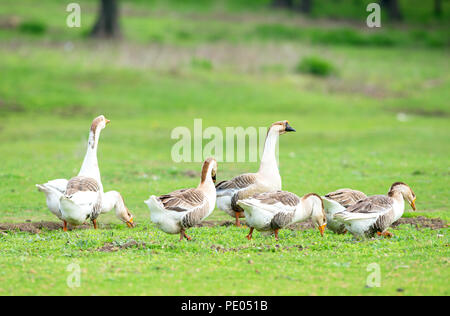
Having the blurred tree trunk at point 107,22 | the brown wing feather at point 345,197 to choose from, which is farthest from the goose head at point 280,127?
the blurred tree trunk at point 107,22

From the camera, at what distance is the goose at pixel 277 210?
1116cm

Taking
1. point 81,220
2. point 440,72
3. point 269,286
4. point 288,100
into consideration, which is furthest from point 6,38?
point 269,286

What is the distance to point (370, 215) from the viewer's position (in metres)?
11.2

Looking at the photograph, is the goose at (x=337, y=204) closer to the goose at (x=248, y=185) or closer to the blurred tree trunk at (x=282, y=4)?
the goose at (x=248, y=185)

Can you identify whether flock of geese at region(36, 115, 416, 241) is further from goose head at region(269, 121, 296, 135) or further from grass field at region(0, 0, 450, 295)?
goose head at region(269, 121, 296, 135)

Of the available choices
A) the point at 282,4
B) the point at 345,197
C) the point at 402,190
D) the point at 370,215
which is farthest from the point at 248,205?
the point at 282,4

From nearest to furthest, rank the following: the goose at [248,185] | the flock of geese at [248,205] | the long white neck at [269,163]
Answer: the flock of geese at [248,205] → the goose at [248,185] → the long white neck at [269,163]

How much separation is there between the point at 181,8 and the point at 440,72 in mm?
26563

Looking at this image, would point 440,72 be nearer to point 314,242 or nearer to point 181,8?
point 181,8

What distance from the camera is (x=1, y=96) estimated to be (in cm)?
3139
